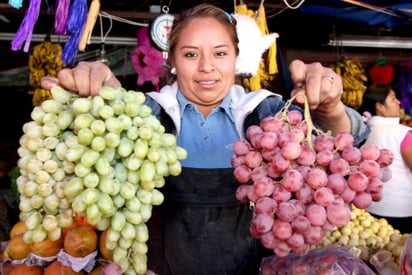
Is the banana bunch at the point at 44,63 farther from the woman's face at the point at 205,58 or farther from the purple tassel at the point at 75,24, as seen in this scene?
the woman's face at the point at 205,58

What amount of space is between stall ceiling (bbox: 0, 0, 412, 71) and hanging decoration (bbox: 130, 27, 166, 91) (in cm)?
20

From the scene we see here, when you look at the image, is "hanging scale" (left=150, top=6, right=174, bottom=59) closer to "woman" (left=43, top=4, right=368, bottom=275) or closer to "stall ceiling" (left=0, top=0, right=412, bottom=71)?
"stall ceiling" (left=0, top=0, right=412, bottom=71)

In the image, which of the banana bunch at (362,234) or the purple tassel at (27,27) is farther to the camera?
the banana bunch at (362,234)

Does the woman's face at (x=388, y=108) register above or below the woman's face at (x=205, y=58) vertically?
below

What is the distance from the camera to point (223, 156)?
157cm

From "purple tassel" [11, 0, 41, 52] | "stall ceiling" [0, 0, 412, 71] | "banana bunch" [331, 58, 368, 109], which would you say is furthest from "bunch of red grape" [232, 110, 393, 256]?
"banana bunch" [331, 58, 368, 109]

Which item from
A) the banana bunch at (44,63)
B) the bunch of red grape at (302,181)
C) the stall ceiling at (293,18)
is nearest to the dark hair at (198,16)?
the bunch of red grape at (302,181)

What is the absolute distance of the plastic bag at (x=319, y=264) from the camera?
50.4 inches

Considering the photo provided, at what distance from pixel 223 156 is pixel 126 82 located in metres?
3.75

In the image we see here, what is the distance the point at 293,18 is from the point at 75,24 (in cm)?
308

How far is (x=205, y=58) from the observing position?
1473mm

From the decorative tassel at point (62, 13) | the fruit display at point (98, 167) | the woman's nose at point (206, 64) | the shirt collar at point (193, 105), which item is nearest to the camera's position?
the fruit display at point (98, 167)

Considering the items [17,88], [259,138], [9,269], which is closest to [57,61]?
[17,88]

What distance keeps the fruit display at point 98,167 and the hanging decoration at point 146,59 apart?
9.24ft
